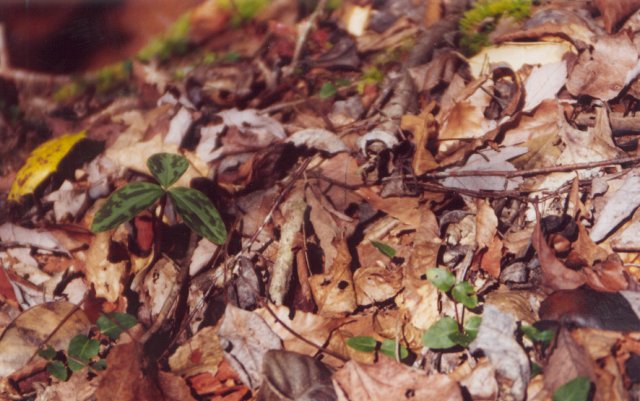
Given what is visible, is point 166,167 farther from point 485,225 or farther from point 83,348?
point 485,225

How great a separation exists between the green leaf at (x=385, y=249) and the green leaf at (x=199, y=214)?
1.85 ft

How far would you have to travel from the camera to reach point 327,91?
2.76 metres

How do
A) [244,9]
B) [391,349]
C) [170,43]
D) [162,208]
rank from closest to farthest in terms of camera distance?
[391,349], [162,208], [244,9], [170,43]

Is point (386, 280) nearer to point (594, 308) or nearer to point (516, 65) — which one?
point (594, 308)

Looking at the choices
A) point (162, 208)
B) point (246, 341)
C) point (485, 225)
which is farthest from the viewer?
point (162, 208)

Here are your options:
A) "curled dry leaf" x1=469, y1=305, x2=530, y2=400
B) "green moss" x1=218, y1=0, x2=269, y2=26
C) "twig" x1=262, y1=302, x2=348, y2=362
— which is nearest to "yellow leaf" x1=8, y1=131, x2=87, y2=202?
"twig" x1=262, y1=302, x2=348, y2=362

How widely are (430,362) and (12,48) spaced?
5.13m

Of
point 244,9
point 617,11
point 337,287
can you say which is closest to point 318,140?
point 337,287

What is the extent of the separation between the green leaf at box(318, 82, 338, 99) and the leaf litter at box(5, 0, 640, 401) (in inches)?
0.6

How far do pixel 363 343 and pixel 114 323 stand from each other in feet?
3.09

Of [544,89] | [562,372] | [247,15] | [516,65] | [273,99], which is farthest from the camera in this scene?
[247,15]

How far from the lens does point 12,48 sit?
4922 mm

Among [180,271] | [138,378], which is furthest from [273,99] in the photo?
[138,378]

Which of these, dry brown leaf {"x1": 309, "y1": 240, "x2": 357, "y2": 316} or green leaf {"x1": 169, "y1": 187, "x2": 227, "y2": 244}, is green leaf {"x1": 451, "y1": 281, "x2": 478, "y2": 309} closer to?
dry brown leaf {"x1": 309, "y1": 240, "x2": 357, "y2": 316}
